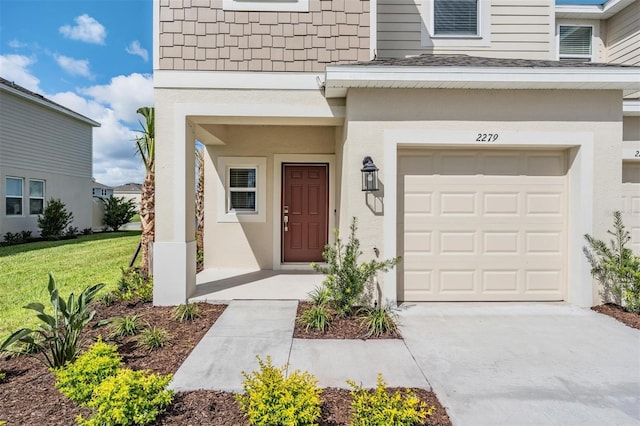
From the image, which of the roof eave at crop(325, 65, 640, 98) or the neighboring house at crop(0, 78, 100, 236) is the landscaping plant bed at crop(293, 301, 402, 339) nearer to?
the roof eave at crop(325, 65, 640, 98)

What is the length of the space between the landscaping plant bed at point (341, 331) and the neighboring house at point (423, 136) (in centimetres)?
80

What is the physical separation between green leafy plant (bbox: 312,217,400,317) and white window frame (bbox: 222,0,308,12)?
3.44 meters

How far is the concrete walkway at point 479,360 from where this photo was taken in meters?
2.68

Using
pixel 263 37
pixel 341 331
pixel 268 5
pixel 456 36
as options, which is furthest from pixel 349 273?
pixel 456 36

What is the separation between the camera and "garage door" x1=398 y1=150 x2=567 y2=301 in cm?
518

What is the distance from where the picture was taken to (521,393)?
2.85 m

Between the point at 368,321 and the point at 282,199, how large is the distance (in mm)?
4072

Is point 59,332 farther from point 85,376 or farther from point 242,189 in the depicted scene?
point 242,189

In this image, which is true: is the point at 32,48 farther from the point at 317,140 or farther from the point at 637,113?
the point at 637,113

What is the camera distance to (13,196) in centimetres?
1283

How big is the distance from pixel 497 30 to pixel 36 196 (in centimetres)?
1750

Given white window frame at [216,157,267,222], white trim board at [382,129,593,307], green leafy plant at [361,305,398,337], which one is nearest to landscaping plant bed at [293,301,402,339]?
green leafy plant at [361,305,398,337]

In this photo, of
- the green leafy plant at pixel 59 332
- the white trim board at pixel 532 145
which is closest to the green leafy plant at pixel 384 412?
the white trim board at pixel 532 145

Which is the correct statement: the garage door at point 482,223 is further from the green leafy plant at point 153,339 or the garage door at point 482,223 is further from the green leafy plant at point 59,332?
the green leafy plant at point 59,332
